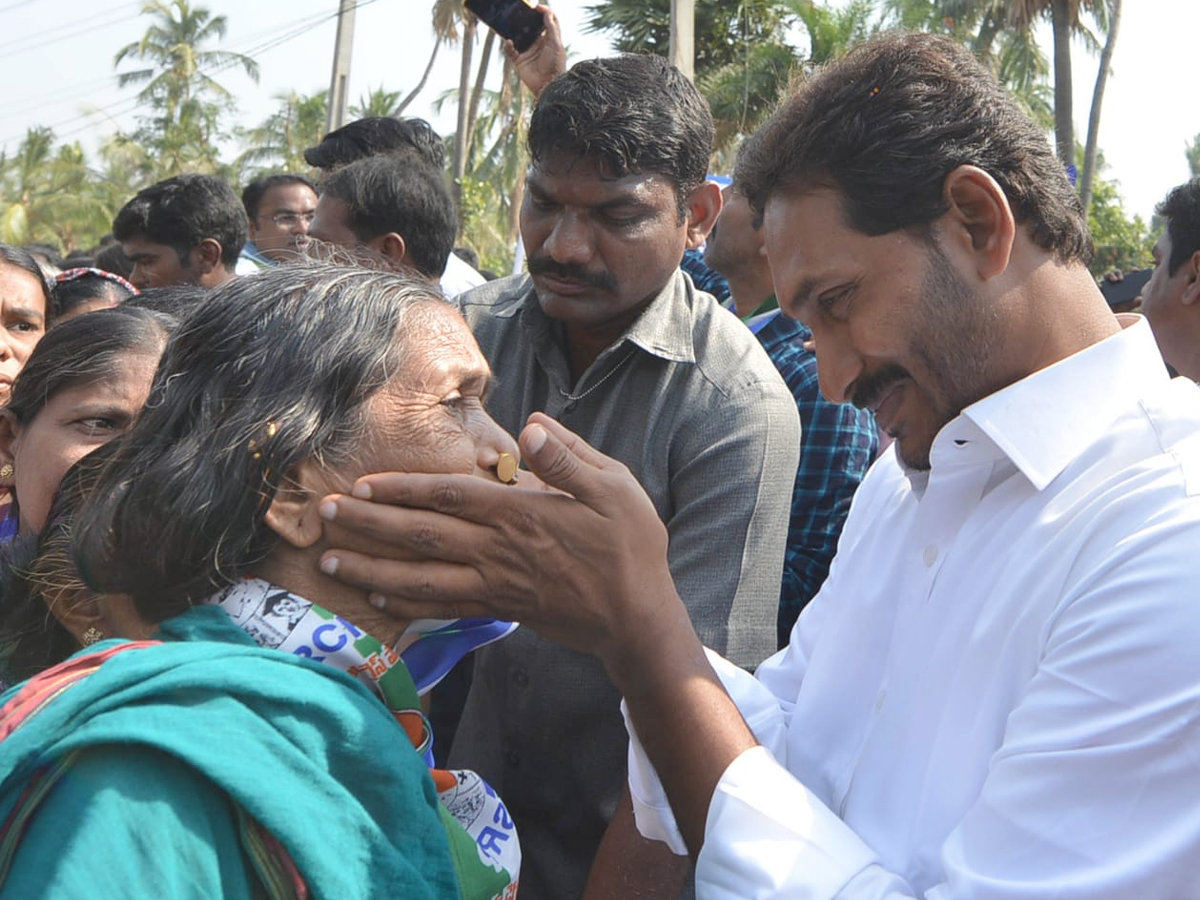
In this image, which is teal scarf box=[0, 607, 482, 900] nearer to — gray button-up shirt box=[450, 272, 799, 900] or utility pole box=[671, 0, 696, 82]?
gray button-up shirt box=[450, 272, 799, 900]

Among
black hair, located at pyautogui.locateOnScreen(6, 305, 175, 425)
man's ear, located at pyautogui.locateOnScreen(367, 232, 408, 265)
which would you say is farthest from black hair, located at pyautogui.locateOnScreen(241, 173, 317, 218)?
black hair, located at pyautogui.locateOnScreen(6, 305, 175, 425)

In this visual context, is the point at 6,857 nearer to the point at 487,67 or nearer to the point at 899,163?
the point at 899,163

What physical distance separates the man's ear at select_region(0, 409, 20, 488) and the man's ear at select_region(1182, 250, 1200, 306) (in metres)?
3.83

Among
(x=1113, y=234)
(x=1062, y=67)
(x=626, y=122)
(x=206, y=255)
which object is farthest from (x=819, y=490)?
(x=1113, y=234)

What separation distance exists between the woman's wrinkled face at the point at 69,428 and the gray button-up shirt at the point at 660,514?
91cm

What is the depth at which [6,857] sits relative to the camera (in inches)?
50.8

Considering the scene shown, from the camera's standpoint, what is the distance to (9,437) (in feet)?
9.65

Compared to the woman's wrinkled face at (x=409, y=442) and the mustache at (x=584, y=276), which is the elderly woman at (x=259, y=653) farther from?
the mustache at (x=584, y=276)

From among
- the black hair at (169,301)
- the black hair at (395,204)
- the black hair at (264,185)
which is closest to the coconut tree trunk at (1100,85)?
the black hair at (264,185)

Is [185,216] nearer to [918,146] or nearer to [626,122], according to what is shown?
[626,122]

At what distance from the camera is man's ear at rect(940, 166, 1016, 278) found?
187 centimetres

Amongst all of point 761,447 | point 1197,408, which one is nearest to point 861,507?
point 761,447

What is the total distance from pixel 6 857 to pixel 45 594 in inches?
37.4

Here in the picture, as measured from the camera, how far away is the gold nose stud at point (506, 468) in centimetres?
195
